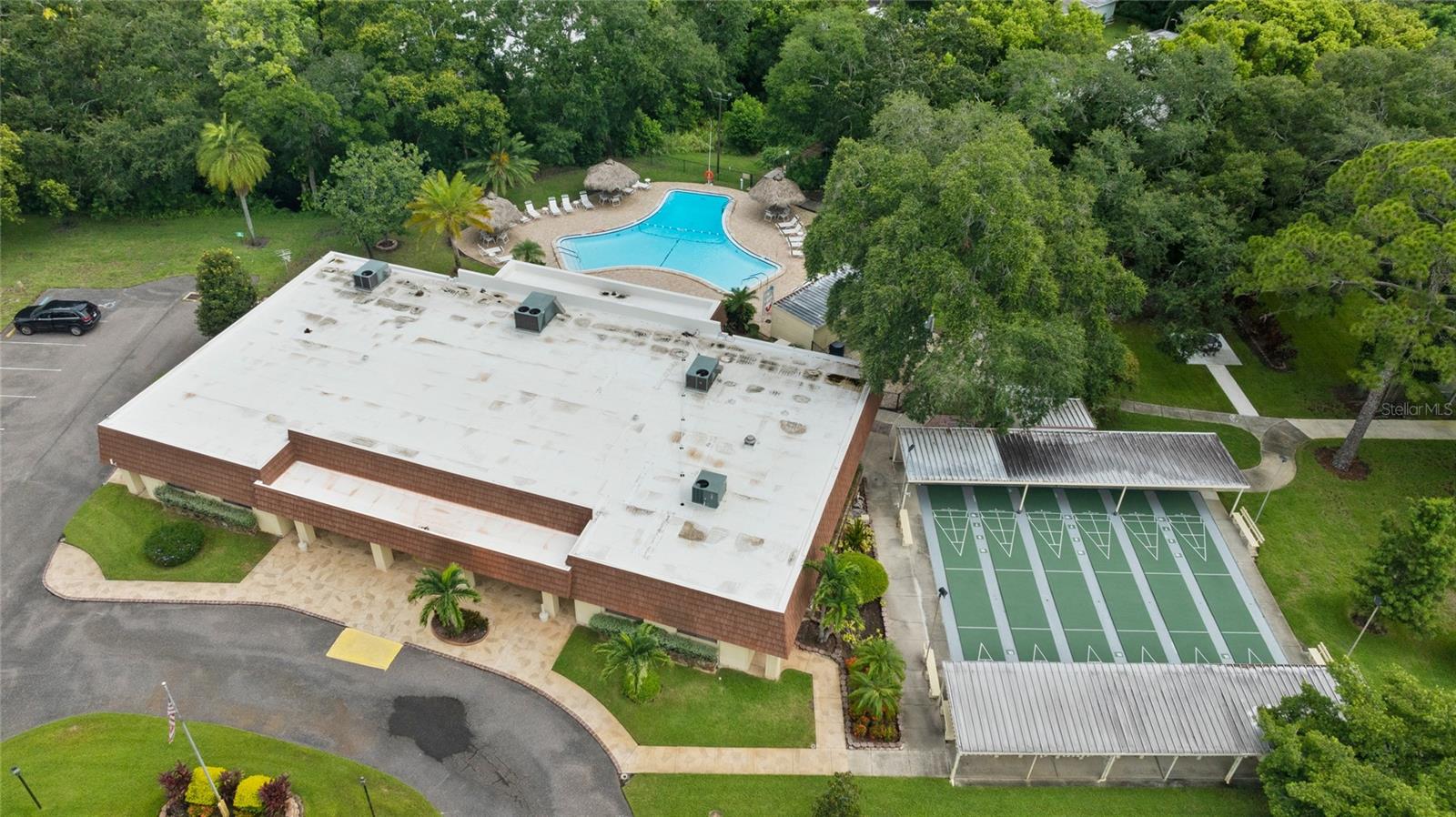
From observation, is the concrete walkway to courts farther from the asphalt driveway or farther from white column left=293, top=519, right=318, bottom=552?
the asphalt driveway

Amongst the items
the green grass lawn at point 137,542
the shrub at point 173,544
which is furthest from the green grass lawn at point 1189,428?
the shrub at point 173,544

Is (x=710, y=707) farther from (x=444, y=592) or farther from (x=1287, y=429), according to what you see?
(x=1287, y=429)

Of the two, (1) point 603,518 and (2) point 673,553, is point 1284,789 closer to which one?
(2) point 673,553

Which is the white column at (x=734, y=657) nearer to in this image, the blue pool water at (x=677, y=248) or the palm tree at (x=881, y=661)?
the palm tree at (x=881, y=661)

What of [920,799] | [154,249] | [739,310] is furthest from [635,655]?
[154,249]

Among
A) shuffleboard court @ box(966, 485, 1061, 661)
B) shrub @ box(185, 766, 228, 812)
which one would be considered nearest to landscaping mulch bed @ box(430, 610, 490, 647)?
shrub @ box(185, 766, 228, 812)

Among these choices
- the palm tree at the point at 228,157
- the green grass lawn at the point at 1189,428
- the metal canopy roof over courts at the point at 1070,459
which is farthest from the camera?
the palm tree at the point at 228,157
